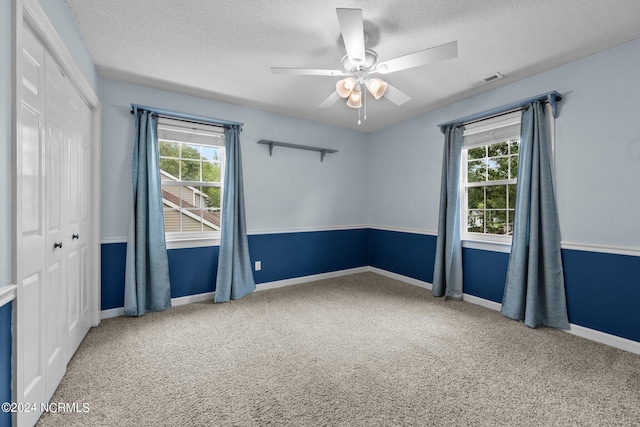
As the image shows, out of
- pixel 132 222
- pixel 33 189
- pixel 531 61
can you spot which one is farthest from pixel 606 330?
pixel 132 222

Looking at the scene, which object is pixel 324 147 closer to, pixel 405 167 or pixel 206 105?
pixel 405 167

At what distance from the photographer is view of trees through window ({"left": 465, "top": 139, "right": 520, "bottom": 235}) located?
3.16 meters

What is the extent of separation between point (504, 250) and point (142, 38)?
159 inches

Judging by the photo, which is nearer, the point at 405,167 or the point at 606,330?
the point at 606,330

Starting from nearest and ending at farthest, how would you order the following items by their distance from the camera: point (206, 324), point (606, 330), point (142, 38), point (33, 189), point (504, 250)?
point (33, 189) < point (142, 38) < point (606, 330) < point (206, 324) < point (504, 250)

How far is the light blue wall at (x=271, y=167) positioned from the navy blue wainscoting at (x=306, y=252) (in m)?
0.15

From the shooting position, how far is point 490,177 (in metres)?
3.34

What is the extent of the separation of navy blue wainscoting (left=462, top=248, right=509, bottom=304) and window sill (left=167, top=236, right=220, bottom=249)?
3.16 m

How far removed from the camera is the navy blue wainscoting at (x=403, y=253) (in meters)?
3.92

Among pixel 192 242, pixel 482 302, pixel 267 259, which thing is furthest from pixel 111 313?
pixel 482 302

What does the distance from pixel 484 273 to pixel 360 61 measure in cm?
277

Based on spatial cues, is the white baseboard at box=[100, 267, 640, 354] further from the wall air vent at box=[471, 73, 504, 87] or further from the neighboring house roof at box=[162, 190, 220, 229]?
the wall air vent at box=[471, 73, 504, 87]

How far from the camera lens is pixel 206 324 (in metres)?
2.74

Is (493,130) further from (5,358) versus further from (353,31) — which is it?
(5,358)
